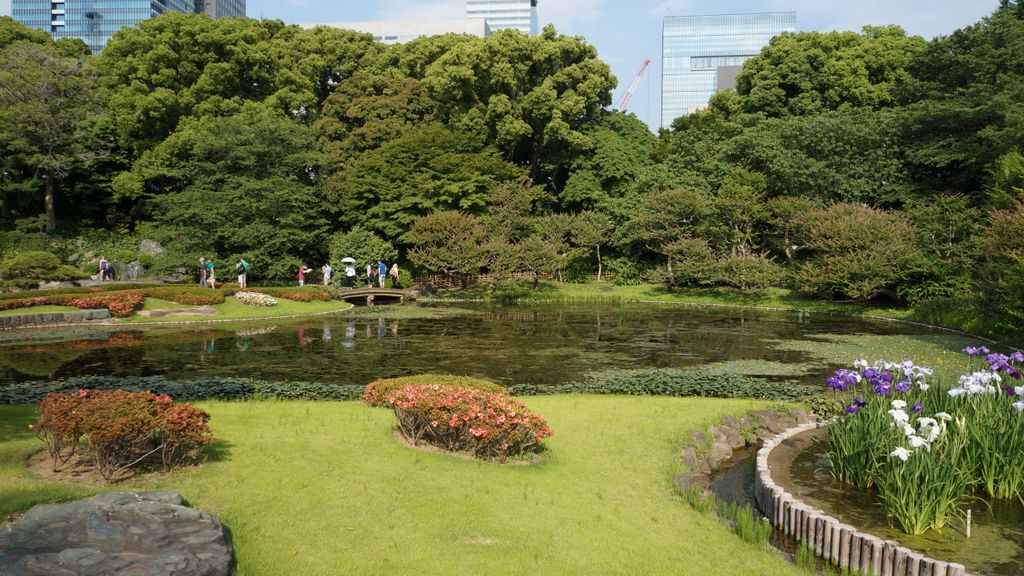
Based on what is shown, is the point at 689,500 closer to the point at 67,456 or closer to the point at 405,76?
the point at 67,456

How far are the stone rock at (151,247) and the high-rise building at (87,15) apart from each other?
10627 centimetres

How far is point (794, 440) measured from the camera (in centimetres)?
1064

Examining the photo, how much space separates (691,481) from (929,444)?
287 centimetres

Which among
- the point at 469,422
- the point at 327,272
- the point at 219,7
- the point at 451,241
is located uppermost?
the point at 219,7

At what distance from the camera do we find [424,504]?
23.7 ft

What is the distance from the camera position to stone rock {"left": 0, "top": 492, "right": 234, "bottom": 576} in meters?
4.72

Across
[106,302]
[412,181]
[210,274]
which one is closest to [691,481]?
[106,302]

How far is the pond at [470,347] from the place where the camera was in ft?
57.6

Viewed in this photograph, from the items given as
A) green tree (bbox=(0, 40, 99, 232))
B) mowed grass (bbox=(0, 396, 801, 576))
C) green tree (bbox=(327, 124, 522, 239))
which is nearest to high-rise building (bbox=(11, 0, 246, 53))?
green tree (bbox=(0, 40, 99, 232))

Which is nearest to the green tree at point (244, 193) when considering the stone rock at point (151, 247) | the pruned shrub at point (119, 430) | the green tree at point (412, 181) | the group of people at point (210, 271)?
the stone rock at point (151, 247)

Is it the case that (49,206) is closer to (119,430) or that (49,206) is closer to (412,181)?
(412,181)

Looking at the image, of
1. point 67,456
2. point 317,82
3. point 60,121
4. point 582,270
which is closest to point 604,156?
point 582,270

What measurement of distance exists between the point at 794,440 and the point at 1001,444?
3.03 meters

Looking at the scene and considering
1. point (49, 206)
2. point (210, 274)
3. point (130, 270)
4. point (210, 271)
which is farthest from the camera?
point (49, 206)
